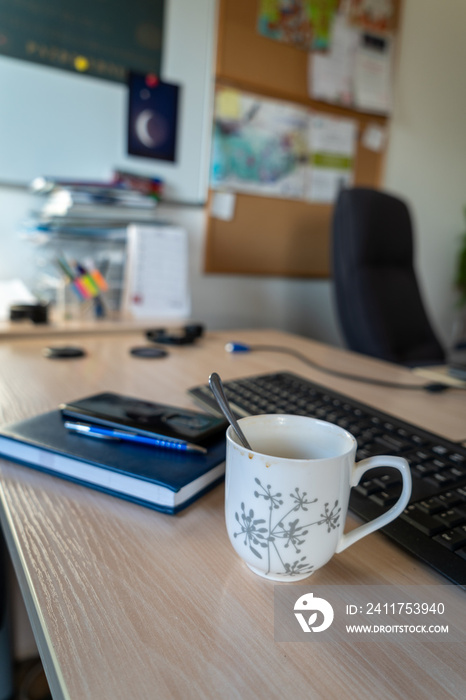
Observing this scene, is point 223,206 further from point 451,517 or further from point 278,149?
point 451,517

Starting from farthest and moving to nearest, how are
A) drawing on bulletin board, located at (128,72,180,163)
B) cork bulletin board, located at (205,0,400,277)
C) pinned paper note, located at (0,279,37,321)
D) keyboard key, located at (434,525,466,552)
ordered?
cork bulletin board, located at (205,0,400,277) → drawing on bulletin board, located at (128,72,180,163) → pinned paper note, located at (0,279,37,321) → keyboard key, located at (434,525,466,552)

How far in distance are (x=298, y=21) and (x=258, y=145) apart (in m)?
0.48

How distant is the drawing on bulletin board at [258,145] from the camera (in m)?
1.76

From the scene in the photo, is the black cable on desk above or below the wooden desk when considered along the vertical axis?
above

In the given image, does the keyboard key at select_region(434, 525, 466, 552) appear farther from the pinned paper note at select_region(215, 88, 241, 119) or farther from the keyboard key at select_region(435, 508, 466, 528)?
the pinned paper note at select_region(215, 88, 241, 119)

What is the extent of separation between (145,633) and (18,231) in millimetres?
1385

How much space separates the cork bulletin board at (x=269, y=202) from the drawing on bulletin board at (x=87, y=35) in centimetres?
26

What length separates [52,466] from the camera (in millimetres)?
489

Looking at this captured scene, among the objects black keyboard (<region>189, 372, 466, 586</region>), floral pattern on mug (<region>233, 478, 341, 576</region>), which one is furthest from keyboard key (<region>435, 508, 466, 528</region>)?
floral pattern on mug (<region>233, 478, 341, 576</region>)

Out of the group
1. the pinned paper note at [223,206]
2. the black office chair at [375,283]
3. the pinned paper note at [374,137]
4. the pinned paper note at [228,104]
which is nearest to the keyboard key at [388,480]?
the black office chair at [375,283]

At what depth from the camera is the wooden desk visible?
273 mm

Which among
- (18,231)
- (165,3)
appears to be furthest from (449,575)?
(165,3)

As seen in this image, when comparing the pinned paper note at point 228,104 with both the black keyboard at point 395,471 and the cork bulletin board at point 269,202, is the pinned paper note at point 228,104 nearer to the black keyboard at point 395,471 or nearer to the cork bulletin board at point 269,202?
the cork bulletin board at point 269,202

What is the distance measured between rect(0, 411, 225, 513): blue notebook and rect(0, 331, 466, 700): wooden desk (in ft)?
0.04
